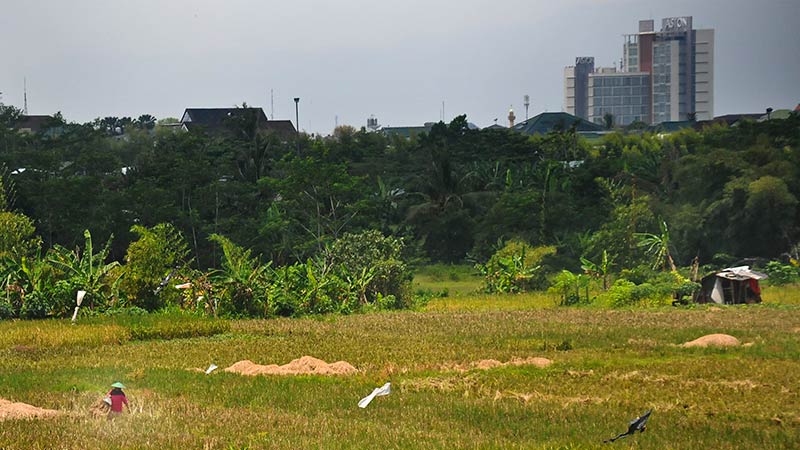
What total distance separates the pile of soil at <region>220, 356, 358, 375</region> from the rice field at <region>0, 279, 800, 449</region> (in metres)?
0.40

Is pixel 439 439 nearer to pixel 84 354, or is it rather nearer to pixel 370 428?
A: pixel 370 428

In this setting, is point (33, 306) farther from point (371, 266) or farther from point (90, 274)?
point (371, 266)

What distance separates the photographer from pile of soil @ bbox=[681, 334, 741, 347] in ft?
50.5

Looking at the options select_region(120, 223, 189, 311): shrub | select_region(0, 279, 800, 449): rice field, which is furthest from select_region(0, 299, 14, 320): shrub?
select_region(120, 223, 189, 311): shrub

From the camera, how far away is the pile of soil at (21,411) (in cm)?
983

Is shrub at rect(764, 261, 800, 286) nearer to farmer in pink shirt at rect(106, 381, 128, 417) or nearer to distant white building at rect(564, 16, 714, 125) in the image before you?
farmer in pink shirt at rect(106, 381, 128, 417)

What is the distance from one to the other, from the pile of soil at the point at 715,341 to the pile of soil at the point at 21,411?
9134mm

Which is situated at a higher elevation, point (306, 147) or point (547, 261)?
point (306, 147)

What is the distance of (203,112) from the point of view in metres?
61.5

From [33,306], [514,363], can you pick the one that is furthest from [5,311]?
[514,363]

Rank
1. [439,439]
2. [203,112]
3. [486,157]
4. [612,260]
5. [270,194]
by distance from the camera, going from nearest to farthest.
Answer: [439,439] < [612,260] < [270,194] < [486,157] < [203,112]

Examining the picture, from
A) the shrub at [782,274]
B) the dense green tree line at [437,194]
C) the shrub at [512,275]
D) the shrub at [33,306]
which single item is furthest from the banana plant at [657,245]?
the shrub at [33,306]

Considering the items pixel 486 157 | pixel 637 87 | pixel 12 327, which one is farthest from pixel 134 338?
pixel 637 87

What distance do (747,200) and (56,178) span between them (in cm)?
2152
